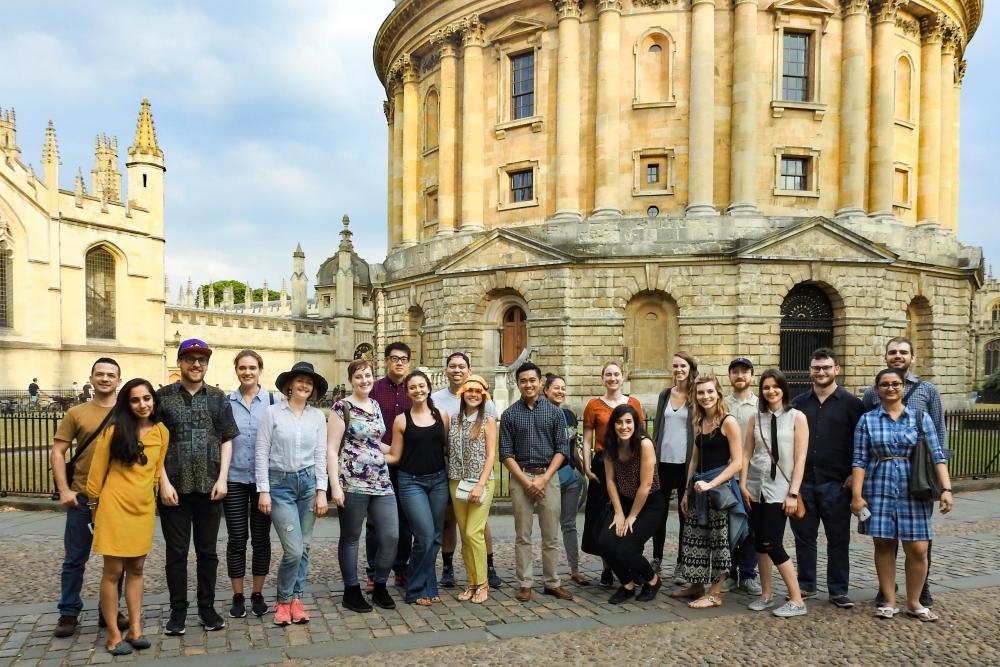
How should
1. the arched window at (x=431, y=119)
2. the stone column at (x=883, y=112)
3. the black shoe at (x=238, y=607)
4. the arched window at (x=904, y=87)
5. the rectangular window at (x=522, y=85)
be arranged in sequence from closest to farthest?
the black shoe at (x=238, y=607)
the stone column at (x=883, y=112)
the arched window at (x=904, y=87)
the rectangular window at (x=522, y=85)
the arched window at (x=431, y=119)

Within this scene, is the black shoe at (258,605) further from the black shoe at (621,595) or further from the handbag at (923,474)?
the handbag at (923,474)

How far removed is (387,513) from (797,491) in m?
3.54

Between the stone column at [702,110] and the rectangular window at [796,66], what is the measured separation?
314 cm

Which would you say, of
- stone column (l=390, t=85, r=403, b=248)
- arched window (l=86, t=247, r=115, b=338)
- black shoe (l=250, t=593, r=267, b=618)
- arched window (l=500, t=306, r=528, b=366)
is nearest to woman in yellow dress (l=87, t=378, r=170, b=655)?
black shoe (l=250, t=593, r=267, b=618)

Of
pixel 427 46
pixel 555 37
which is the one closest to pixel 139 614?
pixel 555 37

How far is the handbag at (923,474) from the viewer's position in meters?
5.72

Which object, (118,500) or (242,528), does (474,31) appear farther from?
(118,500)

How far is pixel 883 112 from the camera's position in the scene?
2408cm

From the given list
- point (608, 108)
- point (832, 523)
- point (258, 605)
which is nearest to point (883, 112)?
point (608, 108)

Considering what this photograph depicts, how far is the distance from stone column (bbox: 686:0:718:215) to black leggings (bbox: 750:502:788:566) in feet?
60.3

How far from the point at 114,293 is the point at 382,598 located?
38.0 m

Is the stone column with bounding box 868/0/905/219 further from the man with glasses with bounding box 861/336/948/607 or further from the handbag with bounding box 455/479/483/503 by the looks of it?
the handbag with bounding box 455/479/483/503

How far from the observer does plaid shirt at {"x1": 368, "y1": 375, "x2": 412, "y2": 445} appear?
6.66m

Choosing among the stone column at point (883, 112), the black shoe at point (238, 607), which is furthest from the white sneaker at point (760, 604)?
the stone column at point (883, 112)
